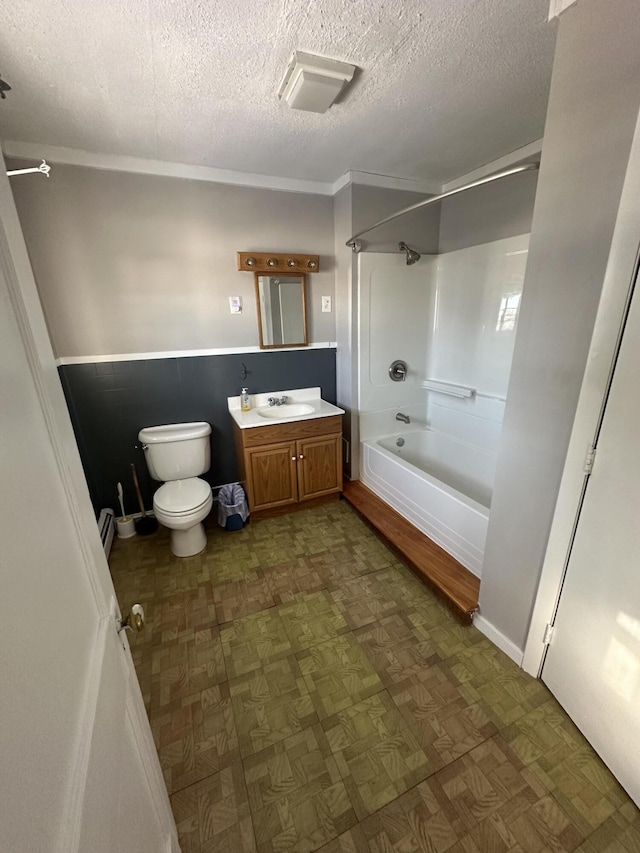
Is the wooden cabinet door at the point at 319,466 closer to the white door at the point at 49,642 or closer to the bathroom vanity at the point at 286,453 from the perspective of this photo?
the bathroom vanity at the point at 286,453

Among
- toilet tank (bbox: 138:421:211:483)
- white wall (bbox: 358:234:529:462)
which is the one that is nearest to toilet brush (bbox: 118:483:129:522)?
toilet tank (bbox: 138:421:211:483)

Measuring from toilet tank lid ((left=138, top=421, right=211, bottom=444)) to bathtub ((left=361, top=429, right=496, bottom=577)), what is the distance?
1.31m

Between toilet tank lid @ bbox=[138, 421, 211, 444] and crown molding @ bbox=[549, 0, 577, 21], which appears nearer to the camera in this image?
crown molding @ bbox=[549, 0, 577, 21]

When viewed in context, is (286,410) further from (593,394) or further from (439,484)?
(593,394)

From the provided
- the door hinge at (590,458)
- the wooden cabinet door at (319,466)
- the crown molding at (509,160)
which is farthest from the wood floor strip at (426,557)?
the crown molding at (509,160)

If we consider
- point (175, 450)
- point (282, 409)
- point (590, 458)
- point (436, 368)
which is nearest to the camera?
point (590, 458)

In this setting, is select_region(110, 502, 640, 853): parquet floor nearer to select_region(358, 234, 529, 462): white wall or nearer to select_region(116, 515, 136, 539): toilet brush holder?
select_region(116, 515, 136, 539): toilet brush holder

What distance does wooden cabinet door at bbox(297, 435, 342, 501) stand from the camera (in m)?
2.59

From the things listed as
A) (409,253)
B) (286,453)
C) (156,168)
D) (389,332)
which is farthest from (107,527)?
(409,253)

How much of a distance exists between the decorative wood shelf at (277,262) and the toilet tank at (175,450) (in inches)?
46.6

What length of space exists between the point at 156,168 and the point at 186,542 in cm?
239

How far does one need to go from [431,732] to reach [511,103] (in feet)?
9.10

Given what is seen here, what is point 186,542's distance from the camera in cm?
224

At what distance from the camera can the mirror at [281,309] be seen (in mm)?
2580
